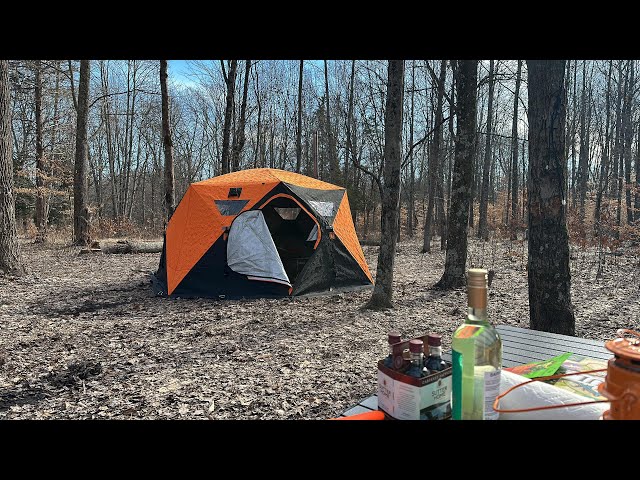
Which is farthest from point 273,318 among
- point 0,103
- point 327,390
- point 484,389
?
point 0,103

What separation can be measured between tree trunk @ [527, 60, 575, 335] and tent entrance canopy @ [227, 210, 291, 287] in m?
4.53

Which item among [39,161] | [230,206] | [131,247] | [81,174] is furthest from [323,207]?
[39,161]

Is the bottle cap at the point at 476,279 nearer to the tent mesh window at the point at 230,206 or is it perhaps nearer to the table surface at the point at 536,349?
the table surface at the point at 536,349

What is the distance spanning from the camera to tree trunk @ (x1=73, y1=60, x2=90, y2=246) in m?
13.6

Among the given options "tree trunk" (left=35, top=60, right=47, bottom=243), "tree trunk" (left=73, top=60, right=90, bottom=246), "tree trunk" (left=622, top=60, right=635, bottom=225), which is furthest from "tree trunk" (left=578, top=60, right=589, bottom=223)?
"tree trunk" (left=35, top=60, right=47, bottom=243)

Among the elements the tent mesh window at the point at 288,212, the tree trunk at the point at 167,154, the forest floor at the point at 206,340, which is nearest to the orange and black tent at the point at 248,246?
the forest floor at the point at 206,340

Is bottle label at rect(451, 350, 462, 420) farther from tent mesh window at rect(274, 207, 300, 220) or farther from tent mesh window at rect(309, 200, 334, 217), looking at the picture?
tent mesh window at rect(274, 207, 300, 220)

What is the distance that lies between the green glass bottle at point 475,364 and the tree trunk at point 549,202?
3424 mm

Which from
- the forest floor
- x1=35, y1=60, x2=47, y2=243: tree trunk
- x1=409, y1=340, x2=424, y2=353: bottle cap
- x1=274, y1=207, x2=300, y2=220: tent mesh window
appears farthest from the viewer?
x1=35, y1=60, x2=47, y2=243: tree trunk

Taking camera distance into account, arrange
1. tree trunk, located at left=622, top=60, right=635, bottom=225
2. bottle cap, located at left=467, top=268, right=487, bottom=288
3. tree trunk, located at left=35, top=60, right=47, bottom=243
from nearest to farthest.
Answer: bottle cap, located at left=467, top=268, right=487, bottom=288 < tree trunk, located at left=35, top=60, right=47, bottom=243 < tree trunk, located at left=622, top=60, right=635, bottom=225

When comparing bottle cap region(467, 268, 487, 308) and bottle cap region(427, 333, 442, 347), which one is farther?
bottle cap region(427, 333, 442, 347)

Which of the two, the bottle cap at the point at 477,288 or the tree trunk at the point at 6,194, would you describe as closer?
the bottle cap at the point at 477,288

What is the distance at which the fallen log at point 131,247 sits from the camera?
1302 centimetres
